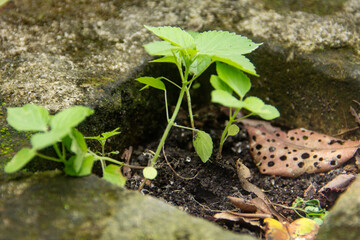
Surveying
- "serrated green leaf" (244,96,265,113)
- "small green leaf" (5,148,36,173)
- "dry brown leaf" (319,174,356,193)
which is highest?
"serrated green leaf" (244,96,265,113)

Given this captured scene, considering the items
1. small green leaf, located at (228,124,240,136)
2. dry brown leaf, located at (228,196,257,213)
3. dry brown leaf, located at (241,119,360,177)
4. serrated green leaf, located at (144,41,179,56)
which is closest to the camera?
serrated green leaf, located at (144,41,179,56)

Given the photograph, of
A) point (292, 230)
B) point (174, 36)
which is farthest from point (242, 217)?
point (174, 36)

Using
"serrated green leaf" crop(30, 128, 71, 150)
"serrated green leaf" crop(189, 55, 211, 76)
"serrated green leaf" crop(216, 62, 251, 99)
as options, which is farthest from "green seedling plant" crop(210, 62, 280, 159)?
"serrated green leaf" crop(30, 128, 71, 150)

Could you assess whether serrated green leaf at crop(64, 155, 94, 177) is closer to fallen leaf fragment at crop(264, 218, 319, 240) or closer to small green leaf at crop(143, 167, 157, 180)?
small green leaf at crop(143, 167, 157, 180)

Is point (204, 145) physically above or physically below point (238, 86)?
below

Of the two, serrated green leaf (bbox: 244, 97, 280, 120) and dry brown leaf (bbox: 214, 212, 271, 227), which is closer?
serrated green leaf (bbox: 244, 97, 280, 120)

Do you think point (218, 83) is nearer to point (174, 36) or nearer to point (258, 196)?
point (174, 36)
